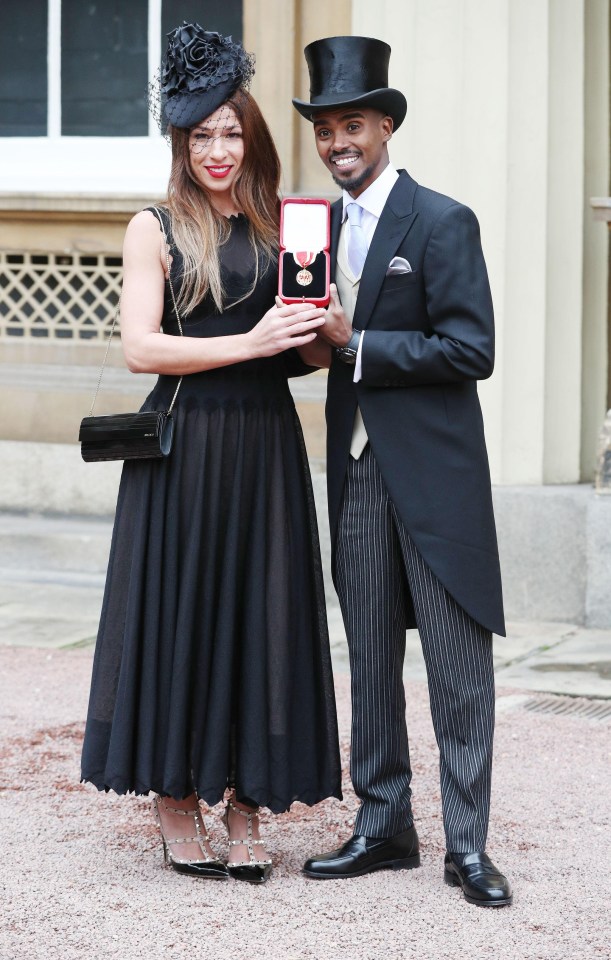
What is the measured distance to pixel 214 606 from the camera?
12.5ft

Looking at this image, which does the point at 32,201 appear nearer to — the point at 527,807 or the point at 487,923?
the point at 527,807

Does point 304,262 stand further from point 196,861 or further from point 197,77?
point 196,861

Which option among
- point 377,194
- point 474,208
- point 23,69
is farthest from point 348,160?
point 23,69

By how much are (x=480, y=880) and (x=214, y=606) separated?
36.8 inches

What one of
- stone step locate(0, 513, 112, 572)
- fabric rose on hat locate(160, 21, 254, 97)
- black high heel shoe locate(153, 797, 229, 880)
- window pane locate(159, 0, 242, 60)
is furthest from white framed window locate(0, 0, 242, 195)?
black high heel shoe locate(153, 797, 229, 880)

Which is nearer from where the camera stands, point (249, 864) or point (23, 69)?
point (249, 864)

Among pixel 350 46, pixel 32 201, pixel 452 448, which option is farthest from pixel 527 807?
pixel 32 201

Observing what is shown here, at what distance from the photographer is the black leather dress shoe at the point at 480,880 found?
3.64 meters

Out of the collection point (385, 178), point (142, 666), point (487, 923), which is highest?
point (385, 178)

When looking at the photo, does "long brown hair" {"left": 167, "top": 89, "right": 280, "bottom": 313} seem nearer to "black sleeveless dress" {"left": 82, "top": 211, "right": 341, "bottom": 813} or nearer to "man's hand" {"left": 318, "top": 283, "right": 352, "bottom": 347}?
"black sleeveless dress" {"left": 82, "top": 211, "right": 341, "bottom": 813}

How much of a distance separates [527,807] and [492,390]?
10.0 feet

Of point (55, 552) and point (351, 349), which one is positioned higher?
point (351, 349)

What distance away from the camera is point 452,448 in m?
3.71

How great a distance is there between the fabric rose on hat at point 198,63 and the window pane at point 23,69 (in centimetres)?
521
